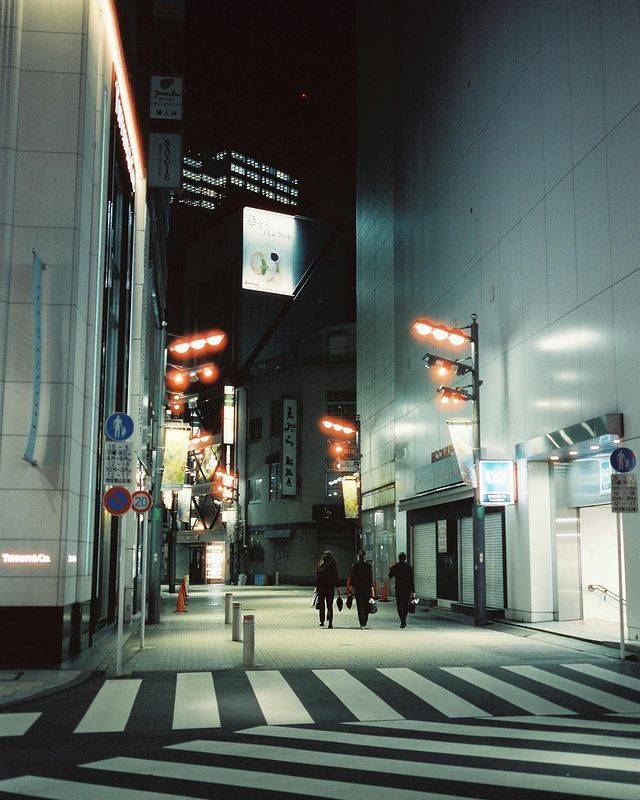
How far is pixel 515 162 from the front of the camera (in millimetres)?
23312

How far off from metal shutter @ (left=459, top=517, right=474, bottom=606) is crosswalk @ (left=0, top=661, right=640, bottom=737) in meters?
13.4

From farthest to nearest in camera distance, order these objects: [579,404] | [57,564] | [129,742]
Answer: [579,404] → [57,564] → [129,742]

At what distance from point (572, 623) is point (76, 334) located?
1402cm

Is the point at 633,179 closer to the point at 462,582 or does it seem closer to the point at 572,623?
the point at 572,623

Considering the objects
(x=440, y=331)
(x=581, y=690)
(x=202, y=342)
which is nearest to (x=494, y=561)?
(x=440, y=331)

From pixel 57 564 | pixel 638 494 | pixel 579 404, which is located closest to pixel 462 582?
pixel 579 404

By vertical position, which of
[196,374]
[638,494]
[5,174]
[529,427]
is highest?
[5,174]

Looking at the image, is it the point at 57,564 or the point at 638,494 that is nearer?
the point at 57,564

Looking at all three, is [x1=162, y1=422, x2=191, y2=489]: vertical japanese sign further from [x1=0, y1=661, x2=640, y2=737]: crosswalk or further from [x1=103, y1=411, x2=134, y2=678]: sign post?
[x1=0, y1=661, x2=640, y2=737]: crosswalk

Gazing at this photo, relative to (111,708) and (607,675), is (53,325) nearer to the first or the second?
(111,708)

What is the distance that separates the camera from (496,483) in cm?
2297

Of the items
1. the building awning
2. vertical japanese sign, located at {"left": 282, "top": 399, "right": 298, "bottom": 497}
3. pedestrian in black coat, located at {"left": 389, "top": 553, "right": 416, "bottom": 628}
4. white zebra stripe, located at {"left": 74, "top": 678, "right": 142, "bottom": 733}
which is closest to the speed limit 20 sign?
white zebra stripe, located at {"left": 74, "top": 678, "right": 142, "bottom": 733}

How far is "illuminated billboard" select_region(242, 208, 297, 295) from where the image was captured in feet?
230

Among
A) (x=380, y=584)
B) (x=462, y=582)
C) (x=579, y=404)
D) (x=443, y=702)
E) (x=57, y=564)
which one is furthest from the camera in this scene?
(x=380, y=584)
